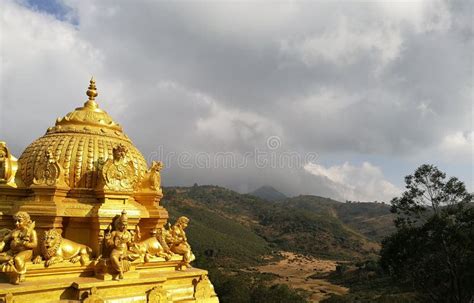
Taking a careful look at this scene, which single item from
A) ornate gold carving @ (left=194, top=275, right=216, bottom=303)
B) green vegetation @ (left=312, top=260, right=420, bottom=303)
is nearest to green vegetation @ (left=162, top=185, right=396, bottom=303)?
green vegetation @ (left=312, top=260, right=420, bottom=303)

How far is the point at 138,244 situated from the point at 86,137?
4.00 m

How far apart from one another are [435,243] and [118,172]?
17.7 metres

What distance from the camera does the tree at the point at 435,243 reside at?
737 inches

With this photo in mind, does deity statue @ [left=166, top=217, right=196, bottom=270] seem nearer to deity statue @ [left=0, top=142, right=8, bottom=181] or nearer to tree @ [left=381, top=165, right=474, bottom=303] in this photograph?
deity statue @ [left=0, top=142, right=8, bottom=181]

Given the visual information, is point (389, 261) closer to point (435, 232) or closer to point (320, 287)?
point (435, 232)

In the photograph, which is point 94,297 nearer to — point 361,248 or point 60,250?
point 60,250

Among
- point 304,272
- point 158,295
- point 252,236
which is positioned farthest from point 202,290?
point 252,236

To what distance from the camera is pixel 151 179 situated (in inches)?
489

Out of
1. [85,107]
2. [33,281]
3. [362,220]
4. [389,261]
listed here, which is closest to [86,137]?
[85,107]

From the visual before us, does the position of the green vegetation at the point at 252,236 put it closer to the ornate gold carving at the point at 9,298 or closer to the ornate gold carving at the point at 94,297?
the ornate gold carving at the point at 94,297

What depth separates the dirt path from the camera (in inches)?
2068

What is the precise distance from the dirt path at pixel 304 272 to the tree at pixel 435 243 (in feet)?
87.2

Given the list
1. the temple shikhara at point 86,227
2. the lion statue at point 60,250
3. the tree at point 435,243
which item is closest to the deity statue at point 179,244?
the temple shikhara at point 86,227

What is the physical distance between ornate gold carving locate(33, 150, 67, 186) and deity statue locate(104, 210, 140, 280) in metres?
Result: 2.12
